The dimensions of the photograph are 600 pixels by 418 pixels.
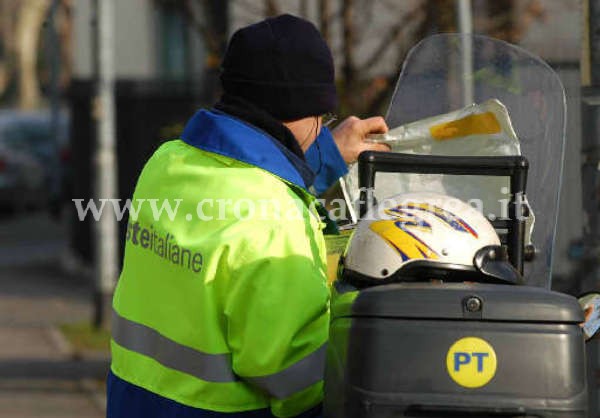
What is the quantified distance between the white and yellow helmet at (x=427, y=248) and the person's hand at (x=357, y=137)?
0.68 meters

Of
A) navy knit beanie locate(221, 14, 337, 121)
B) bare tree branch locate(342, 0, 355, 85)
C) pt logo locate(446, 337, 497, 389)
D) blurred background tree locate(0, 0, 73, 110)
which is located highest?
blurred background tree locate(0, 0, 73, 110)

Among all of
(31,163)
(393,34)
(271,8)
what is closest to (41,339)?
(271,8)

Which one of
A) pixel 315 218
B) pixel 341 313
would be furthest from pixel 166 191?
pixel 341 313

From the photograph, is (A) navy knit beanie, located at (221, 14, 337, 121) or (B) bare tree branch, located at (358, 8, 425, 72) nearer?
(A) navy knit beanie, located at (221, 14, 337, 121)

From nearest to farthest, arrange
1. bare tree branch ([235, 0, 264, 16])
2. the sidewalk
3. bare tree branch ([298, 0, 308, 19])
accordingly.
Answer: the sidewalk, bare tree branch ([298, 0, 308, 19]), bare tree branch ([235, 0, 264, 16])

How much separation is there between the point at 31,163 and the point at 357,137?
65.6 feet

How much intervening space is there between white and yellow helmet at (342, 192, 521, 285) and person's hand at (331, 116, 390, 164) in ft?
2.24

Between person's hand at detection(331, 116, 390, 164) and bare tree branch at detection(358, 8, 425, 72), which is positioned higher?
bare tree branch at detection(358, 8, 425, 72)

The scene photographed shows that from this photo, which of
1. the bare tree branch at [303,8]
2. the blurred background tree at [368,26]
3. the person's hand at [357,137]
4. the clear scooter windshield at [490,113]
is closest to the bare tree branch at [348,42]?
the blurred background tree at [368,26]

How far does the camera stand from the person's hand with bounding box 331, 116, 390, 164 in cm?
360

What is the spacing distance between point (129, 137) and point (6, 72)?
4847cm

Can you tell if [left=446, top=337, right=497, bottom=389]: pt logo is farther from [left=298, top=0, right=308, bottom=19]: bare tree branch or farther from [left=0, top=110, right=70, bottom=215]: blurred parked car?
[left=0, top=110, right=70, bottom=215]: blurred parked car

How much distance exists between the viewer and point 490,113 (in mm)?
3459

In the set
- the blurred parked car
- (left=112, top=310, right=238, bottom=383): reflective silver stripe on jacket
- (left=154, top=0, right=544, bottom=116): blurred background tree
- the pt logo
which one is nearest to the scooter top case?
the pt logo
